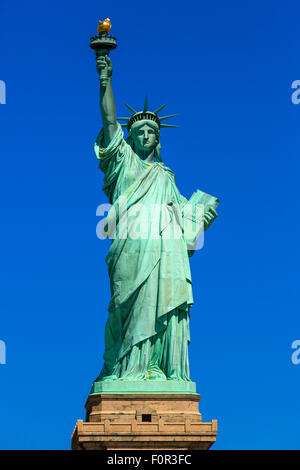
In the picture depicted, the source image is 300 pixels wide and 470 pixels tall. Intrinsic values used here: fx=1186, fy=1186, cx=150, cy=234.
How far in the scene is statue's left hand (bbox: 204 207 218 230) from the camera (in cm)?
2808

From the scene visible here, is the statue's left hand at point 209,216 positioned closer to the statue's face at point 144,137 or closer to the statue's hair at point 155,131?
the statue's hair at point 155,131

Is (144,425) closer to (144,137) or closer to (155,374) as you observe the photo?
(155,374)

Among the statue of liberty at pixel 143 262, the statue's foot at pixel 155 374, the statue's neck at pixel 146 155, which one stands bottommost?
the statue's foot at pixel 155 374

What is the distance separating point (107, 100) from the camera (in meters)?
27.4

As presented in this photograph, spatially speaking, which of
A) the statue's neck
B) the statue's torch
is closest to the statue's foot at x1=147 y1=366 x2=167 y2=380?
the statue's neck

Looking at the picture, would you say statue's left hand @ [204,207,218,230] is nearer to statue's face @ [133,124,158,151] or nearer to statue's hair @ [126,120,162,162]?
statue's hair @ [126,120,162,162]

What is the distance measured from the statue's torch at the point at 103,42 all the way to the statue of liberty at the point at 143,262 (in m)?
0.10

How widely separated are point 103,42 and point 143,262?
17.0 feet

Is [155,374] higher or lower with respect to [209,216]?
lower

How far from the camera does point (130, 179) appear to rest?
91.1 feet

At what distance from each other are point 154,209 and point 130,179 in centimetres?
97

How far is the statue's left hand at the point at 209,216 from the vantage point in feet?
92.1

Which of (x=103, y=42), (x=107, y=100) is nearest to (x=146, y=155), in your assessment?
(x=107, y=100)

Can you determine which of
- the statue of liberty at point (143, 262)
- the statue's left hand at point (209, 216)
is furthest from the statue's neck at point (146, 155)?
the statue's left hand at point (209, 216)
